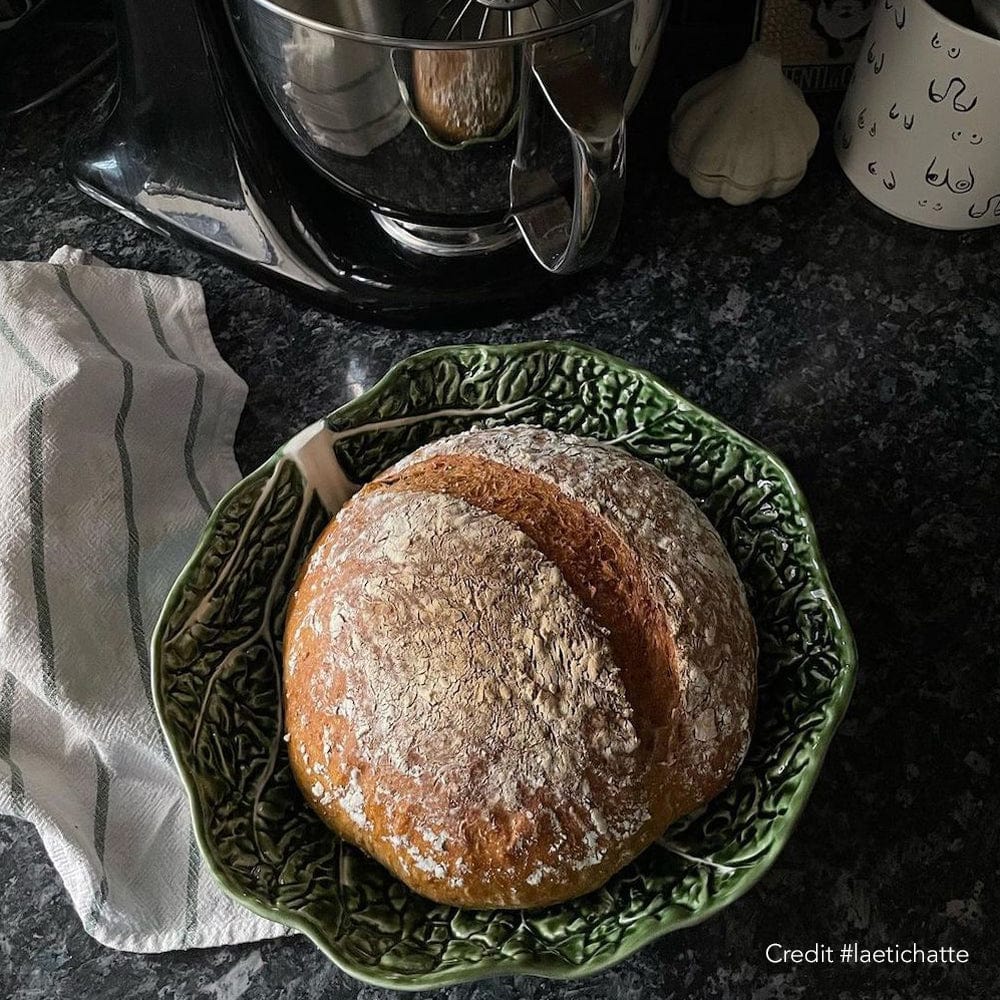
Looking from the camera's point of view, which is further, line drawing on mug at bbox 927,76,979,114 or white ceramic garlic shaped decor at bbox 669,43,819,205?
white ceramic garlic shaped decor at bbox 669,43,819,205

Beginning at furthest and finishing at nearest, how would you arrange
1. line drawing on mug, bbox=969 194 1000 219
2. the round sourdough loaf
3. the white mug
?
line drawing on mug, bbox=969 194 1000 219, the white mug, the round sourdough loaf

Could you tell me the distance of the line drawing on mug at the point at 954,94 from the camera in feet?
2.40

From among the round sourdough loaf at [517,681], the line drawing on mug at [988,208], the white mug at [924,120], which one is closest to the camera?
the round sourdough loaf at [517,681]

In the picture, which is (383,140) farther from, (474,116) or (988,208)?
(988,208)

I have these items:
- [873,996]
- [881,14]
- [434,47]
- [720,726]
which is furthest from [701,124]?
[873,996]

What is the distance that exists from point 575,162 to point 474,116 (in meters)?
0.07

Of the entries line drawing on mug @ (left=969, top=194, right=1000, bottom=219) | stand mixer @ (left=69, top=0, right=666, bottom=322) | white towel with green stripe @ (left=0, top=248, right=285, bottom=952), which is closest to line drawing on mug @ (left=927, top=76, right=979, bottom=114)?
line drawing on mug @ (left=969, top=194, right=1000, bottom=219)

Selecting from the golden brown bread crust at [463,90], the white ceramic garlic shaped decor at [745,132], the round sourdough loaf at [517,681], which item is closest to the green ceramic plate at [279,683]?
the round sourdough loaf at [517,681]

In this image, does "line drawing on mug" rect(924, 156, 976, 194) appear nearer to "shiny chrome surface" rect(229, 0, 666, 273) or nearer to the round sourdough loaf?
"shiny chrome surface" rect(229, 0, 666, 273)

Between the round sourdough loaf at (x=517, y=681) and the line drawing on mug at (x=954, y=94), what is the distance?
377 millimetres

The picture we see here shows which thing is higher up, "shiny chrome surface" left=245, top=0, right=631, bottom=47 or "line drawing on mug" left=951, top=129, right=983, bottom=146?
"shiny chrome surface" left=245, top=0, right=631, bottom=47

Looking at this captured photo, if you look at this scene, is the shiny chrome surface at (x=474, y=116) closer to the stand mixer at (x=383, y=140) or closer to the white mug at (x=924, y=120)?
the stand mixer at (x=383, y=140)

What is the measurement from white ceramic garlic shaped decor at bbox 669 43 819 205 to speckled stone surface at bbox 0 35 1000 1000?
29 mm

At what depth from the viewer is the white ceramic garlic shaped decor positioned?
837 millimetres
